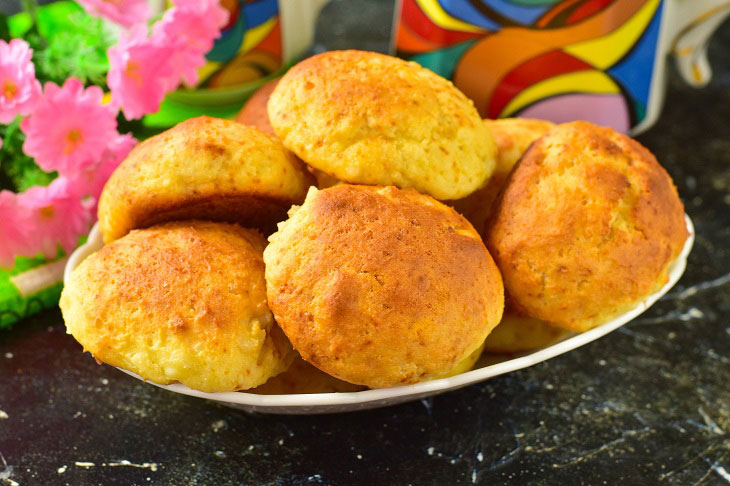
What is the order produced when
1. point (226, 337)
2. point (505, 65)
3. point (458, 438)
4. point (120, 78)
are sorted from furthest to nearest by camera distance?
point (505, 65) → point (120, 78) → point (458, 438) → point (226, 337)

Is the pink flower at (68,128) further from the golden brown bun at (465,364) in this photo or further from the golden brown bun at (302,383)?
the golden brown bun at (465,364)

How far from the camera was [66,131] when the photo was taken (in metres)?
0.82

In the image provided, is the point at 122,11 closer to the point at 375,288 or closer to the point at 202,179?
the point at 202,179

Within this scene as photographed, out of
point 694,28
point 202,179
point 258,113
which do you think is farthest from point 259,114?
point 694,28

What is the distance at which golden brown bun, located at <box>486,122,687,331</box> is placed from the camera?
0.69m

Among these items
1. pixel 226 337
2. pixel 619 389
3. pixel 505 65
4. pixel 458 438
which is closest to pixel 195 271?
pixel 226 337

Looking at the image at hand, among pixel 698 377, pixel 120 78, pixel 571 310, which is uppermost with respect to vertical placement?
pixel 120 78

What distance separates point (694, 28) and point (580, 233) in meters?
0.53

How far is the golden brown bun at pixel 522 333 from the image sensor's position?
748 mm

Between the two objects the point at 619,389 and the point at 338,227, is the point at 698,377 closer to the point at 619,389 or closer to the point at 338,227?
the point at 619,389

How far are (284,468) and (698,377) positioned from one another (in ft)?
1.52

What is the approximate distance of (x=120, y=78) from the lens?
84 centimetres

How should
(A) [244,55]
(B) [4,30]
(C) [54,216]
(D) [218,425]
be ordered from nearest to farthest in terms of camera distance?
(D) [218,425] → (C) [54,216] → (B) [4,30] → (A) [244,55]

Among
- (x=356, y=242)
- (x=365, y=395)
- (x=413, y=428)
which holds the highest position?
(x=356, y=242)
